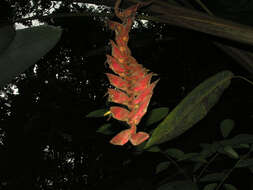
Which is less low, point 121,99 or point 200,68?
point 121,99

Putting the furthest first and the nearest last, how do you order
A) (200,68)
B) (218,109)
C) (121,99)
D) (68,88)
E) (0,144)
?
(0,144) < (68,88) < (200,68) < (218,109) < (121,99)

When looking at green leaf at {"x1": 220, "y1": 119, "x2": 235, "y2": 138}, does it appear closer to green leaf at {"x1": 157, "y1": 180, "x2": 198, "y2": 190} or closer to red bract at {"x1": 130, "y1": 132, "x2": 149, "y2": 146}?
green leaf at {"x1": 157, "y1": 180, "x2": 198, "y2": 190}

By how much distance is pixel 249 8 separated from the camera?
0.47 meters

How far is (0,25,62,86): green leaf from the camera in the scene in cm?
23

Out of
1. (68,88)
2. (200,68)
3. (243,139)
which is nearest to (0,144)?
(68,88)

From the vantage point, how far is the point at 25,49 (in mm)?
250

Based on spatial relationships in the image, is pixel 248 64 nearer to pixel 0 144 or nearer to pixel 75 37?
pixel 75 37

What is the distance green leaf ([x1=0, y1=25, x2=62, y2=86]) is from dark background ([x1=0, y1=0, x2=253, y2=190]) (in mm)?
344

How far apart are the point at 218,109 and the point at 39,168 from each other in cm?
427

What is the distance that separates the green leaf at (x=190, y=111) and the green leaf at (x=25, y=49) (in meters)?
0.13

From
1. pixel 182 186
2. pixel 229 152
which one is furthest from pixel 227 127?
pixel 182 186

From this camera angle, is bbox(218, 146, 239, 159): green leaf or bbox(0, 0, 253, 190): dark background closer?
bbox(218, 146, 239, 159): green leaf

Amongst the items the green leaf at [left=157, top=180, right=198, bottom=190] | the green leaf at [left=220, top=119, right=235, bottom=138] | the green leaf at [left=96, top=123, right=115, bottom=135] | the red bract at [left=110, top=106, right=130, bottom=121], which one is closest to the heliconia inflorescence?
the red bract at [left=110, top=106, right=130, bottom=121]

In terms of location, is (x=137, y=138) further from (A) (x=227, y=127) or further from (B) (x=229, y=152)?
(A) (x=227, y=127)
